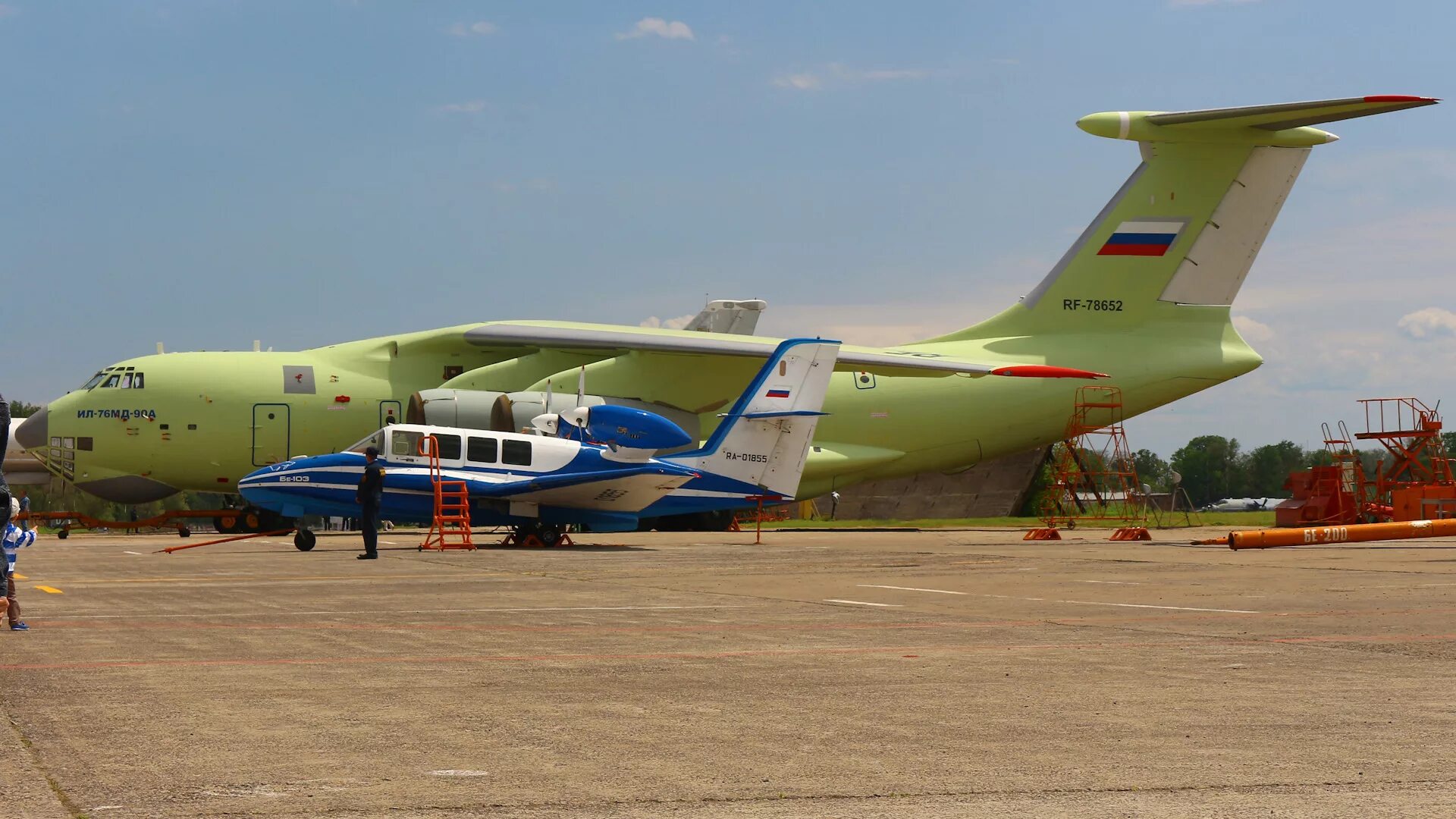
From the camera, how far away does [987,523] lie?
34969 mm

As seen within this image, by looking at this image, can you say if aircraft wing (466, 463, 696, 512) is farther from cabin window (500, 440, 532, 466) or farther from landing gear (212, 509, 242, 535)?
landing gear (212, 509, 242, 535)

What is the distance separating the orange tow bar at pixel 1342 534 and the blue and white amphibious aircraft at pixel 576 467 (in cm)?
650

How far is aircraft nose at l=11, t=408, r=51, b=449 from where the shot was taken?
→ 25.3 meters

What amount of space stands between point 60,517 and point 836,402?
529 inches

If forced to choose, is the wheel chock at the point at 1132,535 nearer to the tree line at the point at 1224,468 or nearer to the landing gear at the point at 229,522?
the landing gear at the point at 229,522

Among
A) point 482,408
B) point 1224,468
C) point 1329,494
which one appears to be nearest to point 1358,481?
point 1329,494

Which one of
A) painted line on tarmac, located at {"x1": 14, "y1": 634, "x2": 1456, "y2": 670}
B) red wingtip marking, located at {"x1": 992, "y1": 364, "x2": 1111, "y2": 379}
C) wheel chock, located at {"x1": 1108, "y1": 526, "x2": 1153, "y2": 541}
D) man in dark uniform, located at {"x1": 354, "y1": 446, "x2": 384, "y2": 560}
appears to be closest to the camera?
painted line on tarmac, located at {"x1": 14, "y1": 634, "x2": 1456, "y2": 670}

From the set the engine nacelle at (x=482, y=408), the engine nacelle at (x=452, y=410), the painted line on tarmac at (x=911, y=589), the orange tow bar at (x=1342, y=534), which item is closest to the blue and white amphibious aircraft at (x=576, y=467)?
the engine nacelle at (x=482, y=408)

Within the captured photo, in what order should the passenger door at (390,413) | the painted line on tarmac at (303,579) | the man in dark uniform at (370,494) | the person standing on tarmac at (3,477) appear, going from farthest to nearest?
the passenger door at (390,413) → the man in dark uniform at (370,494) → the painted line on tarmac at (303,579) → the person standing on tarmac at (3,477)

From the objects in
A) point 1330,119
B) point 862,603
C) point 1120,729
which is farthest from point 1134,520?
point 1120,729

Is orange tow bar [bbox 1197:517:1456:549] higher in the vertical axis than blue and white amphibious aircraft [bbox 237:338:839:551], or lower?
lower

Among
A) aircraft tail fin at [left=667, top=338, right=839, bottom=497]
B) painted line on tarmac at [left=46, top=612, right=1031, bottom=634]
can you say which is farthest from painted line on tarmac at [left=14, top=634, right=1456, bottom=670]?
aircraft tail fin at [left=667, top=338, right=839, bottom=497]

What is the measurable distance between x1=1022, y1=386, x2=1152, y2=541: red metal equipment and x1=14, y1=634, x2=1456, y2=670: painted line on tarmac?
1896 cm

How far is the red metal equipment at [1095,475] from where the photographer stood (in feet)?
92.6
